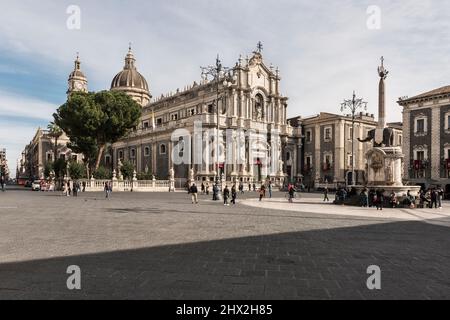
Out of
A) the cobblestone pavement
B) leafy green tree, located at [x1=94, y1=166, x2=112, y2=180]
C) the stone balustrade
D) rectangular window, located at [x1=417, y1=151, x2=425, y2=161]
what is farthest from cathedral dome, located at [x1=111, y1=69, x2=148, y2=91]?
the cobblestone pavement

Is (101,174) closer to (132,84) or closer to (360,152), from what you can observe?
(360,152)

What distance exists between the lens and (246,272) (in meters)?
6.68

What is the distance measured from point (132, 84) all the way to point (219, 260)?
8419 cm

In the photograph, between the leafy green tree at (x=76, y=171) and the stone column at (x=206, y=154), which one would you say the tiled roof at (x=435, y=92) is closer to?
the stone column at (x=206, y=154)

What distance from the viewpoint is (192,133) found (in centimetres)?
5609

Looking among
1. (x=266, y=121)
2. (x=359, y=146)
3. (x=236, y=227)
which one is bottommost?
(x=236, y=227)

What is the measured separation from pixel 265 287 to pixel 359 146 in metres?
61.6

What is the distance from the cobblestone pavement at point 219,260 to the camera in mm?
5594

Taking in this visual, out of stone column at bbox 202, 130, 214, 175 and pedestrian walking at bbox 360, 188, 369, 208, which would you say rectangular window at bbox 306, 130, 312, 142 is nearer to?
stone column at bbox 202, 130, 214, 175

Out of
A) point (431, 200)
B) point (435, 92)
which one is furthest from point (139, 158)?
point (431, 200)

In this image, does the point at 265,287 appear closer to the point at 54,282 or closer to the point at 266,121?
the point at 54,282

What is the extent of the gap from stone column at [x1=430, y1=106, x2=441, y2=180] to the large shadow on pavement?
39364 millimetres

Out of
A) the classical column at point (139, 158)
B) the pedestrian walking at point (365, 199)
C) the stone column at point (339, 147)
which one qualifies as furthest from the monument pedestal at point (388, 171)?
the classical column at point (139, 158)
